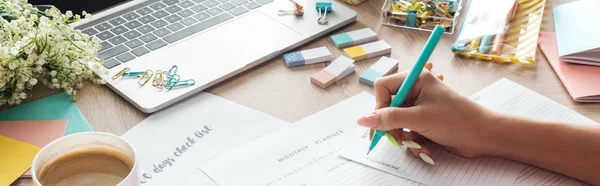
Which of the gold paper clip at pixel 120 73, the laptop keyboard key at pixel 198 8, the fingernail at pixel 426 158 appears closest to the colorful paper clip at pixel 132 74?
the gold paper clip at pixel 120 73

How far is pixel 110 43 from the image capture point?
3.04 feet

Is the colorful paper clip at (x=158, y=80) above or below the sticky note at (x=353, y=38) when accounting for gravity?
below

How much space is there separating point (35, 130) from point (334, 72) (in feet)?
1.38

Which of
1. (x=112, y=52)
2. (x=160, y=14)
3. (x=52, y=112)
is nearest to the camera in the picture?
(x=52, y=112)

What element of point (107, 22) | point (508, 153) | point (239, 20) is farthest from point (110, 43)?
point (508, 153)

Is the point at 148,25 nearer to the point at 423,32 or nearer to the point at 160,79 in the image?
the point at 160,79

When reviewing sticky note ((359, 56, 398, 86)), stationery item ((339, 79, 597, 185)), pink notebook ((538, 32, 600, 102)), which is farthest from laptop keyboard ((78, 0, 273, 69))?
pink notebook ((538, 32, 600, 102))

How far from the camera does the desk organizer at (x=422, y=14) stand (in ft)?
3.26

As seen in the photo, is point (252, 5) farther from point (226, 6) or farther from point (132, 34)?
point (132, 34)

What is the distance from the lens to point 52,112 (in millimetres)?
803

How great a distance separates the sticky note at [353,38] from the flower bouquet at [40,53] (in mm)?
366

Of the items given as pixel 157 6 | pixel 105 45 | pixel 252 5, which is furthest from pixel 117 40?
pixel 252 5

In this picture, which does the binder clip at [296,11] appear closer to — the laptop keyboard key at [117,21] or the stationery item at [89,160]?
the laptop keyboard key at [117,21]

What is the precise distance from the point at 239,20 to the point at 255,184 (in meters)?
0.41
